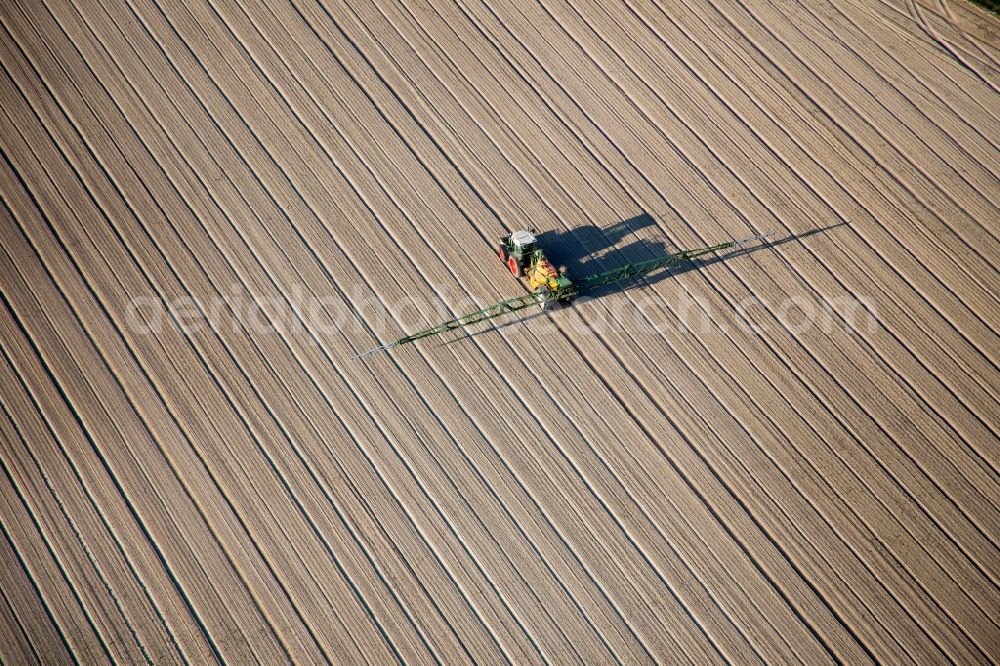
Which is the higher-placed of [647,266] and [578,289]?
[578,289]

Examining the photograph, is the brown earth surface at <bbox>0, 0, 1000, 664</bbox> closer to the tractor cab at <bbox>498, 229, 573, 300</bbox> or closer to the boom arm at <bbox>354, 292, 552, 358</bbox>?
the boom arm at <bbox>354, 292, 552, 358</bbox>

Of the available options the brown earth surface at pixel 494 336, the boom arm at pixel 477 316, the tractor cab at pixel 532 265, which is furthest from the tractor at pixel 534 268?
the brown earth surface at pixel 494 336

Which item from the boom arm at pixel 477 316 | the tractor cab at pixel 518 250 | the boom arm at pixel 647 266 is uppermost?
the tractor cab at pixel 518 250

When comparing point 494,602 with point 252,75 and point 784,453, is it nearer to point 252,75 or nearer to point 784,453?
point 784,453

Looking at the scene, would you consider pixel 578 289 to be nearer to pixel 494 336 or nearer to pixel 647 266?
pixel 647 266

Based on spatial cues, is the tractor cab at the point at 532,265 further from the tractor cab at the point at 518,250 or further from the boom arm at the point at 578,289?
the boom arm at the point at 578,289

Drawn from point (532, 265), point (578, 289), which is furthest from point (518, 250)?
point (578, 289)

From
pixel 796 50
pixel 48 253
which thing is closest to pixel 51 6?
pixel 48 253
